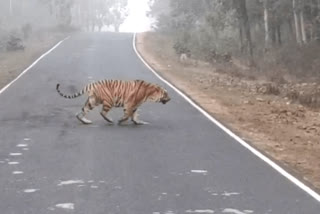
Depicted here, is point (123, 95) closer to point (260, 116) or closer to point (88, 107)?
point (88, 107)

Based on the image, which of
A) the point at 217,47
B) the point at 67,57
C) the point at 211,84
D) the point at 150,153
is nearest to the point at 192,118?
the point at 150,153

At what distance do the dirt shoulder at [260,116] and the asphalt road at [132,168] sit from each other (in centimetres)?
64

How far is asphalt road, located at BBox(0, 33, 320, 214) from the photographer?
7.16 m

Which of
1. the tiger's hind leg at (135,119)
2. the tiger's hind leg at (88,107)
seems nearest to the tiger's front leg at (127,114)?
the tiger's hind leg at (135,119)

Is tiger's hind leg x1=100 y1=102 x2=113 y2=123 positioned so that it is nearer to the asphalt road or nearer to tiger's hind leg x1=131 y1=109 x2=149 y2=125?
the asphalt road

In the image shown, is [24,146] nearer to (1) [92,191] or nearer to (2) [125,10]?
(1) [92,191]

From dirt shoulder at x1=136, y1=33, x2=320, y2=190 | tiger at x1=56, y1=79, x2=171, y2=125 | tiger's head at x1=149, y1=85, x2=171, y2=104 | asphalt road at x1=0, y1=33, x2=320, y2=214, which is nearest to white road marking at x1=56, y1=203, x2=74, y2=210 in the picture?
asphalt road at x1=0, y1=33, x2=320, y2=214

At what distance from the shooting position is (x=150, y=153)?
406 inches

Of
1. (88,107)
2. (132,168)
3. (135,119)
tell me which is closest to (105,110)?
(88,107)

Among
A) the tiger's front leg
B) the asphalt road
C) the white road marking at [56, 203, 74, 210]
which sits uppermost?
the tiger's front leg

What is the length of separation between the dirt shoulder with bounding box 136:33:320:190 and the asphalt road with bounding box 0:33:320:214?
64 cm

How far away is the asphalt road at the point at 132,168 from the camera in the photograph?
716cm

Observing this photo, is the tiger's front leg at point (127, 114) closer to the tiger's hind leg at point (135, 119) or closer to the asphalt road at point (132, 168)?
the tiger's hind leg at point (135, 119)

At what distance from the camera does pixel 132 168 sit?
9.15 meters
